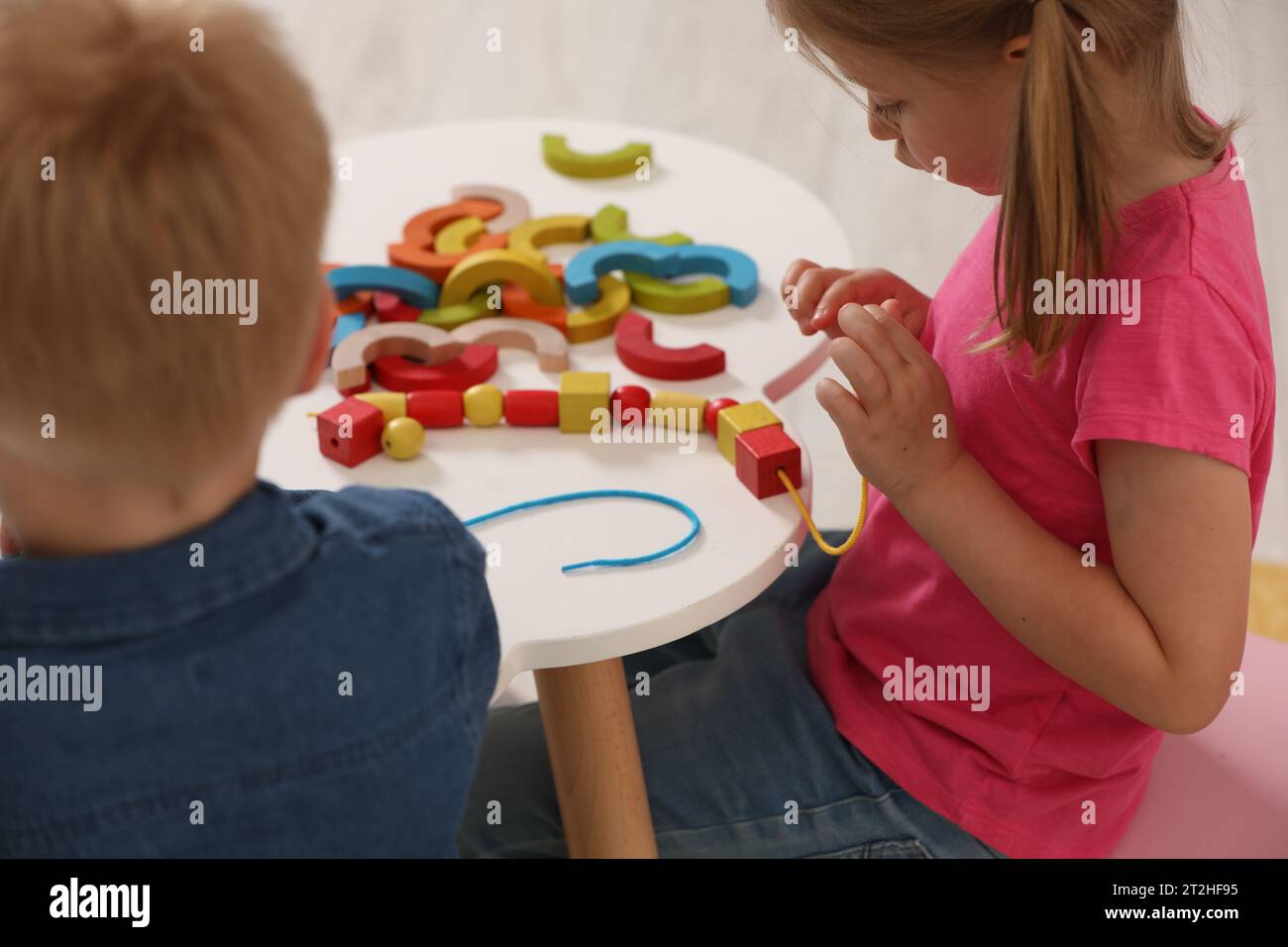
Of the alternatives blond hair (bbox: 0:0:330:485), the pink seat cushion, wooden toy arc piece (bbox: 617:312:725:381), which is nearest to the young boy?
blond hair (bbox: 0:0:330:485)

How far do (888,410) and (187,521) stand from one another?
17.5 inches

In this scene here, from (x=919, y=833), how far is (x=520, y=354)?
0.47 metres

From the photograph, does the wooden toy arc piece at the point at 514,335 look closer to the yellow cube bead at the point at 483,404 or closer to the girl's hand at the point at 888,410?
the yellow cube bead at the point at 483,404

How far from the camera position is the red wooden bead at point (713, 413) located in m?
0.99

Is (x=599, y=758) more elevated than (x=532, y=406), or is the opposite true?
(x=532, y=406)

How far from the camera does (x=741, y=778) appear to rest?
96 cm

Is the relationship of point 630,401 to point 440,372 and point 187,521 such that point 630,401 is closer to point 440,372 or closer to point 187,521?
point 440,372

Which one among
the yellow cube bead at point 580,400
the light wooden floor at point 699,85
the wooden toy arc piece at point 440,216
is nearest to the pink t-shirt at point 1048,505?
the yellow cube bead at point 580,400

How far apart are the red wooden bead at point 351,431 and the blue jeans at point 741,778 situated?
0.25 m

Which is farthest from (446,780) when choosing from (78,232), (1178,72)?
(1178,72)

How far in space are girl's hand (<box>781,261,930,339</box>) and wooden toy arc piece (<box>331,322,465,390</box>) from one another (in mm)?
262

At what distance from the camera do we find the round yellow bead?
95cm

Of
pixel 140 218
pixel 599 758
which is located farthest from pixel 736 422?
pixel 140 218

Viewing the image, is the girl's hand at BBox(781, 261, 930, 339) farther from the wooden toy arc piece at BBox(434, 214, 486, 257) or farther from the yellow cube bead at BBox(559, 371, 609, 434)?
the wooden toy arc piece at BBox(434, 214, 486, 257)
